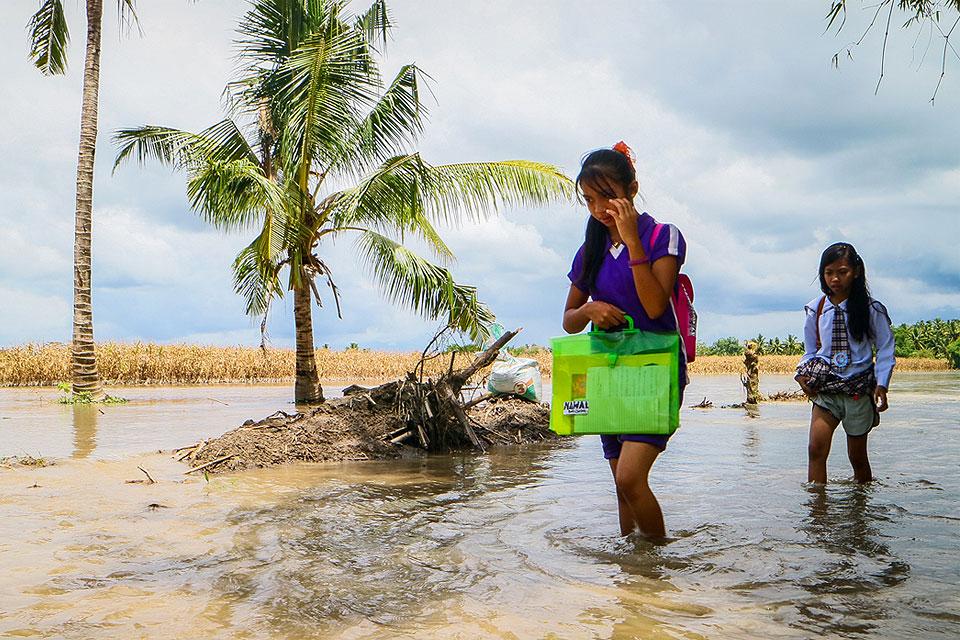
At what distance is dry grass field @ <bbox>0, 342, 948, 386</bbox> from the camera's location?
23859 mm

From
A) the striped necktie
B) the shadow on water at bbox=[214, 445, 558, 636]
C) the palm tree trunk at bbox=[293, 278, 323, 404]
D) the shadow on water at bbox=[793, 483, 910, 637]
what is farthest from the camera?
the palm tree trunk at bbox=[293, 278, 323, 404]

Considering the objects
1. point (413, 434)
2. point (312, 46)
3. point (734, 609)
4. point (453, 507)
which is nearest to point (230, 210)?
point (312, 46)

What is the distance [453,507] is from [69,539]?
7.48ft

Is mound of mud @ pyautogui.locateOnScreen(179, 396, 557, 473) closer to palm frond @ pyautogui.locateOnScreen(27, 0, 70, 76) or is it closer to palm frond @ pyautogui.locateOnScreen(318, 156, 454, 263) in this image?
palm frond @ pyautogui.locateOnScreen(318, 156, 454, 263)

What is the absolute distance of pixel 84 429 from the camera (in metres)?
10.6

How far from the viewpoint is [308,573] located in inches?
135

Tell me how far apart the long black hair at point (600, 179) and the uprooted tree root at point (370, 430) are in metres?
4.63

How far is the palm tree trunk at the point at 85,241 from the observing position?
55.1 feet

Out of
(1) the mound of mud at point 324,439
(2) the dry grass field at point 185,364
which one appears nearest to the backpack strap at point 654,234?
(1) the mound of mud at point 324,439

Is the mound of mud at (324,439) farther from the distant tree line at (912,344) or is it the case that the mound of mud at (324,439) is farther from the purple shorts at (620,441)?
the distant tree line at (912,344)

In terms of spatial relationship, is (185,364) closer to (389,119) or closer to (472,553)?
(389,119)

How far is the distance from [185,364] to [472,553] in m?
23.4

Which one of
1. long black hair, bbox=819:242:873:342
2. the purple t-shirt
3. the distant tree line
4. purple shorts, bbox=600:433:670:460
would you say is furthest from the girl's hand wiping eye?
the distant tree line

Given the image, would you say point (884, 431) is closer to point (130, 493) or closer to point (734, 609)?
point (734, 609)
